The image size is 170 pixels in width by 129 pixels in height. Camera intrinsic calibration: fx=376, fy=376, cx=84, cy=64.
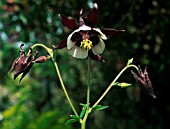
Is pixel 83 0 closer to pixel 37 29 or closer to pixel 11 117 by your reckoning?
pixel 37 29

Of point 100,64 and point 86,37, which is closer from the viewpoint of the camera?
point 86,37

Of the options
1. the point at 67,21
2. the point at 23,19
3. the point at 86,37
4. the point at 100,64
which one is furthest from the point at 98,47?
the point at 100,64

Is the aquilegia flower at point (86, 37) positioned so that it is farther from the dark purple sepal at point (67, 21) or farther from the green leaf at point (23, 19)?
the green leaf at point (23, 19)

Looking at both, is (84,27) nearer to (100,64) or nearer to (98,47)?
(98,47)

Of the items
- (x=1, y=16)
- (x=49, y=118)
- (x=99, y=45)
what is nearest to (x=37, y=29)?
(x=1, y=16)

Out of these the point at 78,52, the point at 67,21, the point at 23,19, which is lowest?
the point at 78,52

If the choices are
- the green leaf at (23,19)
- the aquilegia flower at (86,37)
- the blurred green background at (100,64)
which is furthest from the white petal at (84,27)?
the green leaf at (23,19)
